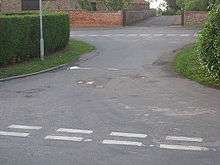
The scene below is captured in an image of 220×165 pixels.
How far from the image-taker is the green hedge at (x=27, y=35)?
A: 19688 millimetres

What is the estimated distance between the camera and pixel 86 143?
9.14 meters

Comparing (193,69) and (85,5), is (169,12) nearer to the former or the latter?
(85,5)

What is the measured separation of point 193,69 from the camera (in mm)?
18188

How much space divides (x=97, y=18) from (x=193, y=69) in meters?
25.4

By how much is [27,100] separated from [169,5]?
55.7 m

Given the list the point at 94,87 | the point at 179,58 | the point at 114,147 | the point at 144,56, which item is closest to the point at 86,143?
the point at 114,147

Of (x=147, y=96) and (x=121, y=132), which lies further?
(x=147, y=96)

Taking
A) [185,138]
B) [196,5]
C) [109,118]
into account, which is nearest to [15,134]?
[109,118]

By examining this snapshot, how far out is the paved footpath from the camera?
27.6 ft

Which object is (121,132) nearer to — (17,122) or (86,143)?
(86,143)

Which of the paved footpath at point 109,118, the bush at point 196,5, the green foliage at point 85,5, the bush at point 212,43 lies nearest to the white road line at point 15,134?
the paved footpath at point 109,118

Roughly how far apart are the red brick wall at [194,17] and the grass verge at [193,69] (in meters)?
18.3

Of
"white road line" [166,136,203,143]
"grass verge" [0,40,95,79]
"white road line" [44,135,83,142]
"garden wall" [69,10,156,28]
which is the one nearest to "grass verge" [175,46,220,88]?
"grass verge" [0,40,95,79]

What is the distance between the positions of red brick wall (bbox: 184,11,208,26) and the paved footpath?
21403 mm
